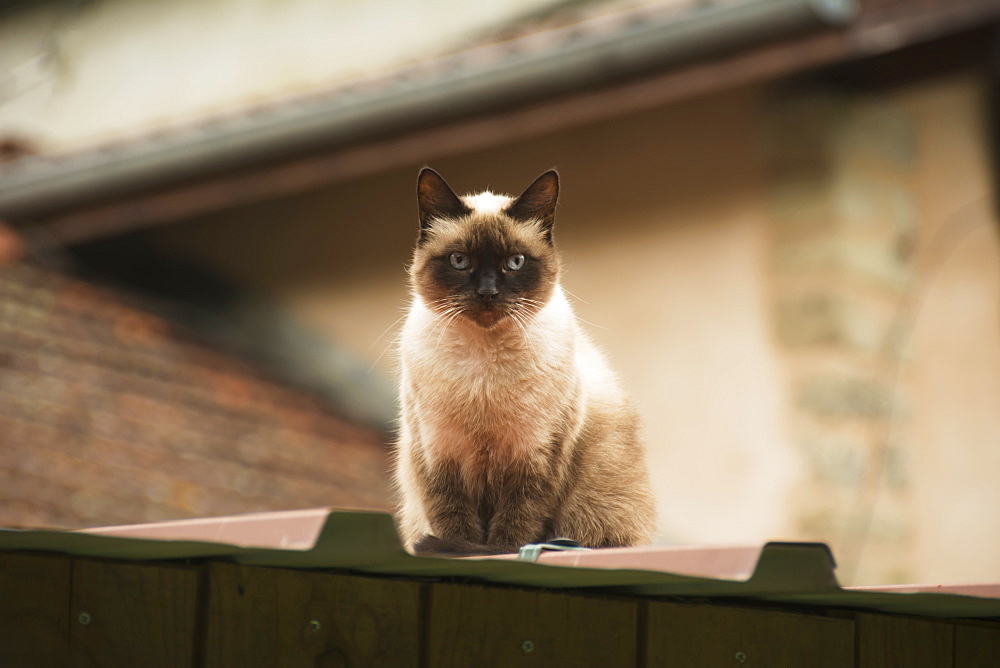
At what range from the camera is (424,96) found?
16.3ft

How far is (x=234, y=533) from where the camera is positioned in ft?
4.35

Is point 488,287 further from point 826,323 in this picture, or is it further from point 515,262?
point 826,323

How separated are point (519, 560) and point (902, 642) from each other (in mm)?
678

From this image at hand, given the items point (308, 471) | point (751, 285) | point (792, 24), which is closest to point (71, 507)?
point (308, 471)

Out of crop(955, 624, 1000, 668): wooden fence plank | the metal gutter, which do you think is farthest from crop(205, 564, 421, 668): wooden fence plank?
the metal gutter

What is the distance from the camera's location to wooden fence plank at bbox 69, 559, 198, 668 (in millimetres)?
1441

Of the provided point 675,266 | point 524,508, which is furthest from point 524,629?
point 675,266

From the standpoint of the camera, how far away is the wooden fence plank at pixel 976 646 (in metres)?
1.62

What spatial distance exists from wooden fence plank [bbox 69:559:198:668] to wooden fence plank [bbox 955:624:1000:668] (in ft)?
3.86

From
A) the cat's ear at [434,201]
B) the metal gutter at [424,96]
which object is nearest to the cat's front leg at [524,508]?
the cat's ear at [434,201]

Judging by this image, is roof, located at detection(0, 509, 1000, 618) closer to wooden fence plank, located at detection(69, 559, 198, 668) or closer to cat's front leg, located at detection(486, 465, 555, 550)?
wooden fence plank, located at detection(69, 559, 198, 668)

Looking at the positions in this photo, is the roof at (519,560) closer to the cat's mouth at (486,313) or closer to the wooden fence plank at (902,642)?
the wooden fence plank at (902,642)

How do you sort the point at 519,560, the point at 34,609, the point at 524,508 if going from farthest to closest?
the point at 524,508 → the point at 34,609 → the point at 519,560

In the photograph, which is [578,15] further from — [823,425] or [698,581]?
[698,581]
